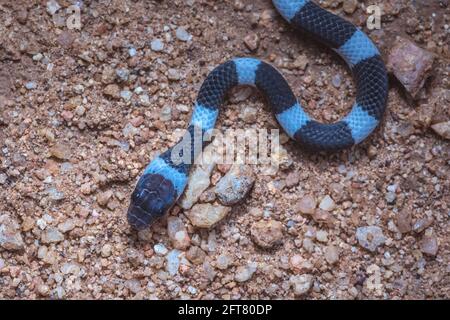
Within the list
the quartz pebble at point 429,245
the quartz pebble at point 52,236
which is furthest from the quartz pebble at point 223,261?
the quartz pebble at point 429,245

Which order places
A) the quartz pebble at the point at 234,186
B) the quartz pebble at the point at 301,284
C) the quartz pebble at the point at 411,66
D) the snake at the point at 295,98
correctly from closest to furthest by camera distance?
the quartz pebble at the point at 301,284
the quartz pebble at the point at 234,186
the snake at the point at 295,98
the quartz pebble at the point at 411,66

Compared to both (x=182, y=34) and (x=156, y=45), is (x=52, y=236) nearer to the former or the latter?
(x=156, y=45)

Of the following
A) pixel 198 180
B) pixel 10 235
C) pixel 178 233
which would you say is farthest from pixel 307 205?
pixel 10 235

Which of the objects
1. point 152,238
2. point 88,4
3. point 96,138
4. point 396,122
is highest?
point 88,4

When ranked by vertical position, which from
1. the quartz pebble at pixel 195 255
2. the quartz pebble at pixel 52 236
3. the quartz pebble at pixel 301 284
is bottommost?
the quartz pebble at pixel 52 236

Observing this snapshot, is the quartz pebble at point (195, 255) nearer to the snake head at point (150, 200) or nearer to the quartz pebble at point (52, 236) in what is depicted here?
the snake head at point (150, 200)

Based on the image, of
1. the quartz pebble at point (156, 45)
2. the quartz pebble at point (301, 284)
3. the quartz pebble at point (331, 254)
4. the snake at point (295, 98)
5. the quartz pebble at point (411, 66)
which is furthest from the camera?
the quartz pebble at point (156, 45)

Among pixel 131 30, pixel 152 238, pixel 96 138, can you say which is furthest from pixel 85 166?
pixel 131 30

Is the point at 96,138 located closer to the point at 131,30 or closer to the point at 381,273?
the point at 131,30
